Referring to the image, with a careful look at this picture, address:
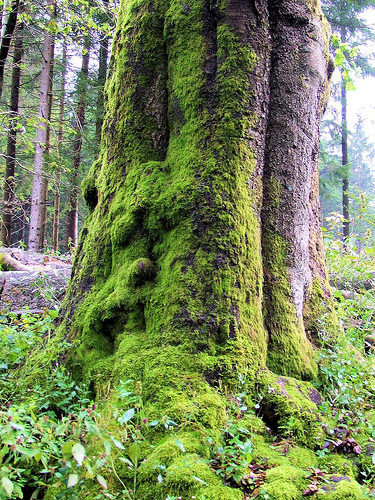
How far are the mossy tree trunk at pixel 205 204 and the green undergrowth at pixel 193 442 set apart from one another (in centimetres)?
22

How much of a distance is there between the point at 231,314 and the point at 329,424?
969 mm

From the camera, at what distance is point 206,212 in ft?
9.89

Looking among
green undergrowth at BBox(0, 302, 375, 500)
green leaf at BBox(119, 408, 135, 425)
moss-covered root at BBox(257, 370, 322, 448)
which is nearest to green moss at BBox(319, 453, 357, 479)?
green undergrowth at BBox(0, 302, 375, 500)

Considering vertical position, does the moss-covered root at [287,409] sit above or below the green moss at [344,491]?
above

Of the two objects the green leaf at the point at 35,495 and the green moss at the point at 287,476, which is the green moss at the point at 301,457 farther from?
the green leaf at the point at 35,495

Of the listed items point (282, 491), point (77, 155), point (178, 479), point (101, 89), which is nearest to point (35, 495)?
point (178, 479)

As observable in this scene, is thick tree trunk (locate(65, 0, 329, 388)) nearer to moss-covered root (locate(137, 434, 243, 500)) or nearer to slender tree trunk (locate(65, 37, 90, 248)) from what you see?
moss-covered root (locate(137, 434, 243, 500))

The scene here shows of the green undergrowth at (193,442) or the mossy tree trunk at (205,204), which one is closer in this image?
the green undergrowth at (193,442)

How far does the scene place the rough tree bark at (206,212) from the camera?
2797 millimetres

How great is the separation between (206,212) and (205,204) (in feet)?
0.22

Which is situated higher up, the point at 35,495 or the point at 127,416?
the point at 127,416

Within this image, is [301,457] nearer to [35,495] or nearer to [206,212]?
[35,495]

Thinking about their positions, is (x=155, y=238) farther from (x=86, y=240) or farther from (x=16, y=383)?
(x=16, y=383)

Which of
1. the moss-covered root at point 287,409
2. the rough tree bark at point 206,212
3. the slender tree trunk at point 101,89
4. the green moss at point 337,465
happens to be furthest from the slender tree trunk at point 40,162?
the green moss at point 337,465
